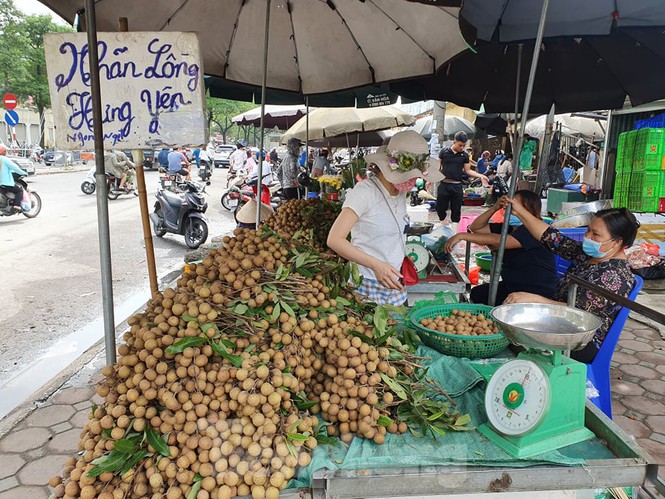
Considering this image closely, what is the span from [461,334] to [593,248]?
3.62 feet

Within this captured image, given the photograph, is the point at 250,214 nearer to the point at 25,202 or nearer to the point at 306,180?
the point at 306,180

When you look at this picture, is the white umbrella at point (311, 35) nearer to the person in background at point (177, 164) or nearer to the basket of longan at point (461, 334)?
the basket of longan at point (461, 334)

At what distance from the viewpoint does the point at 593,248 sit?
8.55 ft

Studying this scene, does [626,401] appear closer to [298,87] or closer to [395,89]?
[395,89]

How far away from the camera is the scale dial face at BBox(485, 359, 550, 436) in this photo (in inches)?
54.5

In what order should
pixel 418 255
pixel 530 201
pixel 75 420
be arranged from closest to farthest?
1. pixel 75 420
2. pixel 530 201
3. pixel 418 255

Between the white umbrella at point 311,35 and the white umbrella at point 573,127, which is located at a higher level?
the white umbrella at point 573,127

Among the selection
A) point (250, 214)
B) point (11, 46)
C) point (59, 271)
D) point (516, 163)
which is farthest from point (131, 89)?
point (11, 46)

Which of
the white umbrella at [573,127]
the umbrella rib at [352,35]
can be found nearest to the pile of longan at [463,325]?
the umbrella rib at [352,35]

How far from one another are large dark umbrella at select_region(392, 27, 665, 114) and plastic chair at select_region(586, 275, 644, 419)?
6.36 feet

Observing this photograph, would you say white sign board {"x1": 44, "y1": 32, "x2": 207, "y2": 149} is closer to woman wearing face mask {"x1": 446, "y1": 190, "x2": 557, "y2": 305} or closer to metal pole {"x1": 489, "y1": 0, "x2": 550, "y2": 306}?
metal pole {"x1": 489, "y1": 0, "x2": 550, "y2": 306}

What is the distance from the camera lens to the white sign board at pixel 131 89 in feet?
6.11

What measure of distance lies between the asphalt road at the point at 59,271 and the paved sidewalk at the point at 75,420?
0.65 m

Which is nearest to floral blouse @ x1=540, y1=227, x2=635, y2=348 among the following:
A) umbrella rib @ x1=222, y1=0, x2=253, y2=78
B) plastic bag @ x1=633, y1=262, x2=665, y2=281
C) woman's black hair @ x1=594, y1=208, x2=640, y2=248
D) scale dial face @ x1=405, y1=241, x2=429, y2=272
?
woman's black hair @ x1=594, y1=208, x2=640, y2=248
